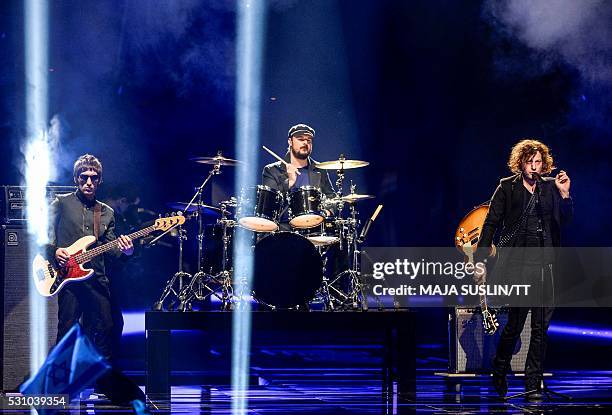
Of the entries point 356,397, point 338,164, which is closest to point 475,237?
point 338,164

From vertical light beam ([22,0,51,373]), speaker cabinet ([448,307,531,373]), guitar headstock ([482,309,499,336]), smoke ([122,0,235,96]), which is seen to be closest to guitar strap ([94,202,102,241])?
vertical light beam ([22,0,51,373])

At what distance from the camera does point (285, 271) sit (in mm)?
7281

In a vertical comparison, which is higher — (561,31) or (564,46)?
(561,31)

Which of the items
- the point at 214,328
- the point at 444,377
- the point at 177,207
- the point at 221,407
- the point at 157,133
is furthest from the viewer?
the point at 157,133

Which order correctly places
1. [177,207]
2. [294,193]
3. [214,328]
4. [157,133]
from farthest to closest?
[157,133], [177,207], [294,193], [214,328]

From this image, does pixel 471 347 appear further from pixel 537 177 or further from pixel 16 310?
pixel 16 310

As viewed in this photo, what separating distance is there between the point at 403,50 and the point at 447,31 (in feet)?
1.77

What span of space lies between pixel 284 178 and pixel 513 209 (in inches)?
96.1

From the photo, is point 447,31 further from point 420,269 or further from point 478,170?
point 420,269

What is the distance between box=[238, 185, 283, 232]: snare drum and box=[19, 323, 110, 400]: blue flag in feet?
10.5

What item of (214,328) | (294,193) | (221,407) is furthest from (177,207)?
(221,407)

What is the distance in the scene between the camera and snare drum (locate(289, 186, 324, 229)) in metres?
7.59

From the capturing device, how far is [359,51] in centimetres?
1049

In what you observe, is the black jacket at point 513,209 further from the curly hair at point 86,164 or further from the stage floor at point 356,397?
the curly hair at point 86,164
